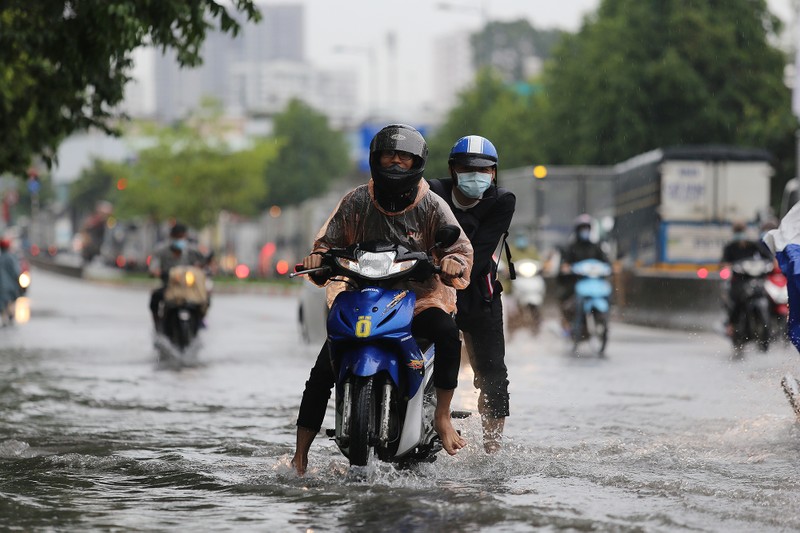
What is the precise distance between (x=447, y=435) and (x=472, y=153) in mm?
1528

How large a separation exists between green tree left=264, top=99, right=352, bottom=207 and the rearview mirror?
98187 millimetres

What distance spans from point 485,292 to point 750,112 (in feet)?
148

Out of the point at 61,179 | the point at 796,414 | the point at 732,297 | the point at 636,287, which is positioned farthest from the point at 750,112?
the point at 61,179

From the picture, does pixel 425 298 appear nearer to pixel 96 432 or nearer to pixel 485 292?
pixel 485 292

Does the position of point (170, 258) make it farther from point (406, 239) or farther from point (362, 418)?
point (362, 418)

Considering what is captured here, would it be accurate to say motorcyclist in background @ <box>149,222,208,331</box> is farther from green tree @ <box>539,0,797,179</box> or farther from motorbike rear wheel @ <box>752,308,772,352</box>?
green tree @ <box>539,0,797,179</box>

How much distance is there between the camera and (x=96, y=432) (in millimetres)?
9859

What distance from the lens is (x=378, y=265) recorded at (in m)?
7.04

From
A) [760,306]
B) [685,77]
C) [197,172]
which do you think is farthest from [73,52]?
[197,172]

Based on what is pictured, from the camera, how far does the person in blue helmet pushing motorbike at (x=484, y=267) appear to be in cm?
817

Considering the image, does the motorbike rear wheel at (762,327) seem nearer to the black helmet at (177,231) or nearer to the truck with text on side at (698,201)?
the black helmet at (177,231)

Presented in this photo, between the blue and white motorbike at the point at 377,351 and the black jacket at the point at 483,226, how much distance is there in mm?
1030

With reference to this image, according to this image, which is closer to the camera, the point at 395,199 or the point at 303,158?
the point at 395,199

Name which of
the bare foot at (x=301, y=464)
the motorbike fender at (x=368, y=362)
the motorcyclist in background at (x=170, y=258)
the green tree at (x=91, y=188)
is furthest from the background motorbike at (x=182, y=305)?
the green tree at (x=91, y=188)
